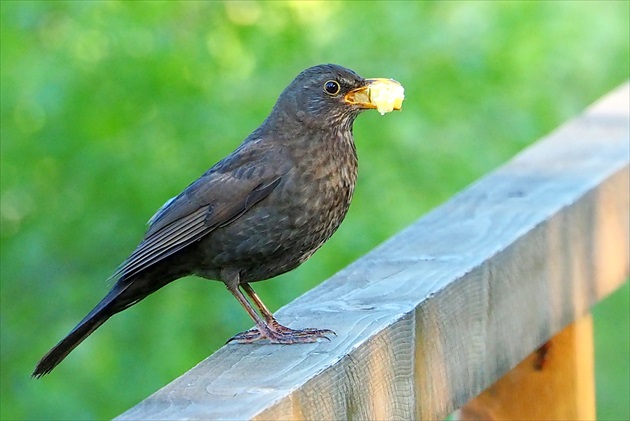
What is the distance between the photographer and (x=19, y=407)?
5.03 m

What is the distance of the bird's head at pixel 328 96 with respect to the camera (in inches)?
144

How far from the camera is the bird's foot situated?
2412 mm

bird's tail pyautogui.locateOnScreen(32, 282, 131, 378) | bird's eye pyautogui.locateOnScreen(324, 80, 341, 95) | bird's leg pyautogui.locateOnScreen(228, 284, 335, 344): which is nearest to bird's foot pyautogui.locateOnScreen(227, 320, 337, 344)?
bird's leg pyautogui.locateOnScreen(228, 284, 335, 344)

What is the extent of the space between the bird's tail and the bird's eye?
34.4 inches

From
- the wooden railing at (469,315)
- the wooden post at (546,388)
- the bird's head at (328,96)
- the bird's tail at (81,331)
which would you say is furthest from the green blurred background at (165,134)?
the wooden post at (546,388)

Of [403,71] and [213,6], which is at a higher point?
[213,6]

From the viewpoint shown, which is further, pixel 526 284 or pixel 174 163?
pixel 174 163

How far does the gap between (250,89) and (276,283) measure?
84 centimetres

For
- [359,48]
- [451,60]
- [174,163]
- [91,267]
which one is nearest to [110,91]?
[174,163]

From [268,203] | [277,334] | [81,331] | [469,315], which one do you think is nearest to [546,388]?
[469,315]

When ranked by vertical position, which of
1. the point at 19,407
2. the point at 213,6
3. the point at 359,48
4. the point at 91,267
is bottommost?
the point at 19,407

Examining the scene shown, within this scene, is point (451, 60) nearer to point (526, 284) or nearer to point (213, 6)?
point (213, 6)

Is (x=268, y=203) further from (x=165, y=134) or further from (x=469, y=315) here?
(x=165, y=134)

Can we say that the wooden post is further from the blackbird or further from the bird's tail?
the bird's tail
